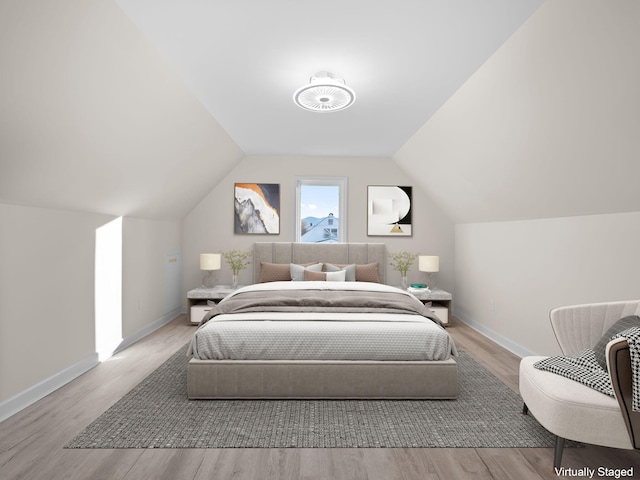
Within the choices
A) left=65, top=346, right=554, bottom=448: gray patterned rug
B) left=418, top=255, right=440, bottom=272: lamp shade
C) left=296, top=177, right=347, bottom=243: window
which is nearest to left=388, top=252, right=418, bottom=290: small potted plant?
left=418, top=255, right=440, bottom=272: lamp shade

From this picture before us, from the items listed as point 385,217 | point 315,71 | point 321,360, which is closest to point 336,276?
point 385,217

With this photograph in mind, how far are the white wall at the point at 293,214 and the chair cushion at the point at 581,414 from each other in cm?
339

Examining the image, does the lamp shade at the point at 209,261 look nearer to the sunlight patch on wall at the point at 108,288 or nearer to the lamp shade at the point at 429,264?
the sunlight patch on wall at the point at 108,288

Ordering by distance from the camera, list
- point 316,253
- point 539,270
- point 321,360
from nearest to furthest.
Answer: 1. point 321,360
2. point 539,270
3. point 316,253

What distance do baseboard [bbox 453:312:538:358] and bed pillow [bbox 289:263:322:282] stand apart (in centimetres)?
197

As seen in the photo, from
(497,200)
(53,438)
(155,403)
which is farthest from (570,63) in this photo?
(53,438)

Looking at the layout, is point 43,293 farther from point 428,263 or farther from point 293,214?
point 428,263

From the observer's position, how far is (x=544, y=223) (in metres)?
3.28

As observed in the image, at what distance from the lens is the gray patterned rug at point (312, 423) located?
6.70 feet

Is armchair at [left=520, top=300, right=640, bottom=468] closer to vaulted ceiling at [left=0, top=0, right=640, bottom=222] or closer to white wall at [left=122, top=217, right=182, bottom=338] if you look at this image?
vaulted ceiling at [left=0, top=0, right=640, bottom=222]

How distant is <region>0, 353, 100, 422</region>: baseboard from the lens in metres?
2.32

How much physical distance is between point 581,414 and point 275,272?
3544 millimetres

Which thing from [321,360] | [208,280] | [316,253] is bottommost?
[321,360]

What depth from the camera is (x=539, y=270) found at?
3316 millimetres
